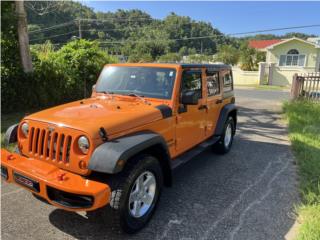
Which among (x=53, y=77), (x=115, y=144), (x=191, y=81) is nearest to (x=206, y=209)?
(x=115, y=144)

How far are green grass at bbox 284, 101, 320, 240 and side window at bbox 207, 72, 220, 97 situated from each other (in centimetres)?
211

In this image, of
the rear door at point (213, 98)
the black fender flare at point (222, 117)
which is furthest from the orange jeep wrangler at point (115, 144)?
the black fender flare at point (222, 117)

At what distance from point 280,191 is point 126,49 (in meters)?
57.5

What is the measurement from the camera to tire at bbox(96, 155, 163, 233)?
9.27ft

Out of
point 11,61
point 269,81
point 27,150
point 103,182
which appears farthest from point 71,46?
point 269,81

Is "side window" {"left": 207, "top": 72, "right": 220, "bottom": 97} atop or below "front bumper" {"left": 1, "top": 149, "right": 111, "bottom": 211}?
atop

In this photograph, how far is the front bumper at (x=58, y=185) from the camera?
2572 millimetres

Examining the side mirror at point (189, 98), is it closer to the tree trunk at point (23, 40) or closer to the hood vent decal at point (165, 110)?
the hood vent decal at point (165, 110)

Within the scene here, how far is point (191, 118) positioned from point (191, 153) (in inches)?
23.0

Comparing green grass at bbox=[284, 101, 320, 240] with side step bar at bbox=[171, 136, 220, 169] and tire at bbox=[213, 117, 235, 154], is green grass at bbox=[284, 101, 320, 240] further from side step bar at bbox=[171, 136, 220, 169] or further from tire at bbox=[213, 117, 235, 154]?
side step bar at bbox=[171, 136, 220, 169]

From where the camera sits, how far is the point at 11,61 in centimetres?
846

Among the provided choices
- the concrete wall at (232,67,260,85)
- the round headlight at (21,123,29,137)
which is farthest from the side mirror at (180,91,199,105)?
the concrete wall at (232,67,260,85)

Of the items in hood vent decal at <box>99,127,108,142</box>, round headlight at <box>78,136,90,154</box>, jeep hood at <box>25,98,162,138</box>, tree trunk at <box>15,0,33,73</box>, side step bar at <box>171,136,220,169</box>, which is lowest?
side step bar at <box>171,136,220,169</box>

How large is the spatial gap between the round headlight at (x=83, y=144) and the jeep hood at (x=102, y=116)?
8 cm
